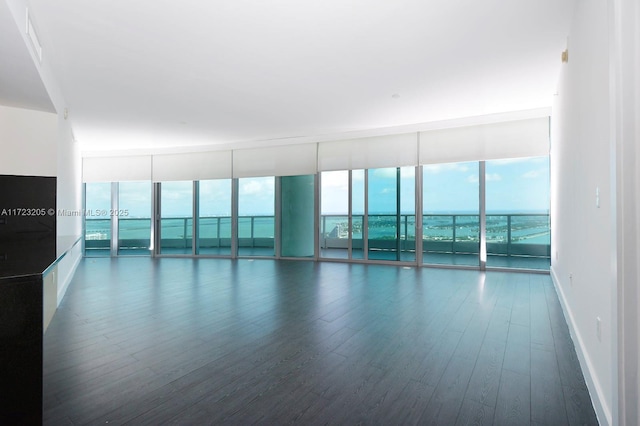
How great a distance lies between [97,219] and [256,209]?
14.0 ft

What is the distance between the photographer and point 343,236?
8188 millimetres

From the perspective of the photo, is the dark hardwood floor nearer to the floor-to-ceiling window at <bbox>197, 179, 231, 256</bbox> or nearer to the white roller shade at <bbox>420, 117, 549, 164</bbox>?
the white roller shade at <bbox>420, 117, 549, 164</bbox>

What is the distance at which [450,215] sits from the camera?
24.2ft

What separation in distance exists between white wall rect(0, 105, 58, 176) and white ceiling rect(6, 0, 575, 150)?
0.65 metres

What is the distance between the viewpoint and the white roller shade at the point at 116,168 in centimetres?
761

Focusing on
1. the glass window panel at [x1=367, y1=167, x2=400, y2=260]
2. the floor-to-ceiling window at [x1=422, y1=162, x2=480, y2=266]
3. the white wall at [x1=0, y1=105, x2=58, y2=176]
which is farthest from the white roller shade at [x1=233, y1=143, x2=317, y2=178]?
the white wall at [x1=0, y1=105, x2=58, y2=176]

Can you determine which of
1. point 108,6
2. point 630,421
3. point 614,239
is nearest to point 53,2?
point 108,6

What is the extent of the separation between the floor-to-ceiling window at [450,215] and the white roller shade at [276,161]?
2453 mm

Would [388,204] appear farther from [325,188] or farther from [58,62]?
[58,62]

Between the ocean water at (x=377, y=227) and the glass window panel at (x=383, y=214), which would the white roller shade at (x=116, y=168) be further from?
the glass window panel at (x=383, y=214)

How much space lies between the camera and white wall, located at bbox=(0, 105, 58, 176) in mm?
2979

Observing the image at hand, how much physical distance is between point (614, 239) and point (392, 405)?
132 cm

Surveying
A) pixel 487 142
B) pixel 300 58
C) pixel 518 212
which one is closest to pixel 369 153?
pixel 487 142

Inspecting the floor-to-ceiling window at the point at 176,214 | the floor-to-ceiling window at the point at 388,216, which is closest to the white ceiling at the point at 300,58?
the floor-to-ceiling window at the point at 388,216
